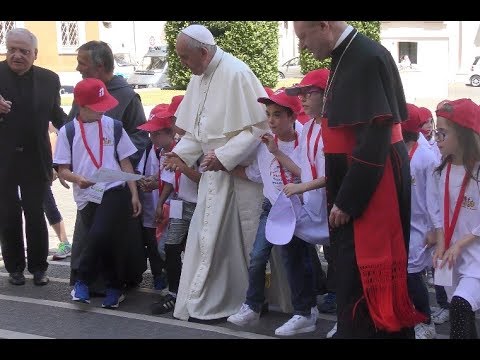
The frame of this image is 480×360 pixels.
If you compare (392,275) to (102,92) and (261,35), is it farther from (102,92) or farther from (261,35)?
(261,35)

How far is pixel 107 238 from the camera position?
540cm

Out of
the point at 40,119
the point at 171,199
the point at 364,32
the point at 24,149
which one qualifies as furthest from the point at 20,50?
the point at 364,32

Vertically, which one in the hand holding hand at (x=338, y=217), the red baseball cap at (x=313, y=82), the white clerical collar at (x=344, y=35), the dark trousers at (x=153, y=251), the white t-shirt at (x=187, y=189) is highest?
the white clerical collar at (x=344, y=35)

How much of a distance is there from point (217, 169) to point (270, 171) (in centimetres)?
36

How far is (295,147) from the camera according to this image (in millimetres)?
4945

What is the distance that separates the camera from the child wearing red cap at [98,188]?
5.39 metres

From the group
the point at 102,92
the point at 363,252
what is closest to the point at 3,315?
the point at 102,92

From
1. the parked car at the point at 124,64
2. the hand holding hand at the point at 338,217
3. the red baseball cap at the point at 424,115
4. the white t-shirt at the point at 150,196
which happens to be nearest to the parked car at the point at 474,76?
the parked car at the point at 124,64

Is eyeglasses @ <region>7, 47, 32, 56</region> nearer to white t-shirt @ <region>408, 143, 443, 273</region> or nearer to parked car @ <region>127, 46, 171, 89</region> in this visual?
white t-shirt @ <region>408, 143, 443, 273</region>

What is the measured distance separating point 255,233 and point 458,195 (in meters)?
1.52

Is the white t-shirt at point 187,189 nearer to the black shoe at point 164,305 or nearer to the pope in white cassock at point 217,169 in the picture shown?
the pope in white cassock at point 217,169

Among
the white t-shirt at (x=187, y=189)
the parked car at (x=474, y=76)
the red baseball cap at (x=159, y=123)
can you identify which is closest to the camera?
the white t-shirt at (x=187, y=189)

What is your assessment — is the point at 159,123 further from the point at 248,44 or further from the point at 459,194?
the point at 248,44

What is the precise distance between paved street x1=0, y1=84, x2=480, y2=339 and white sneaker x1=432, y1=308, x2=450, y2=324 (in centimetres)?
4
